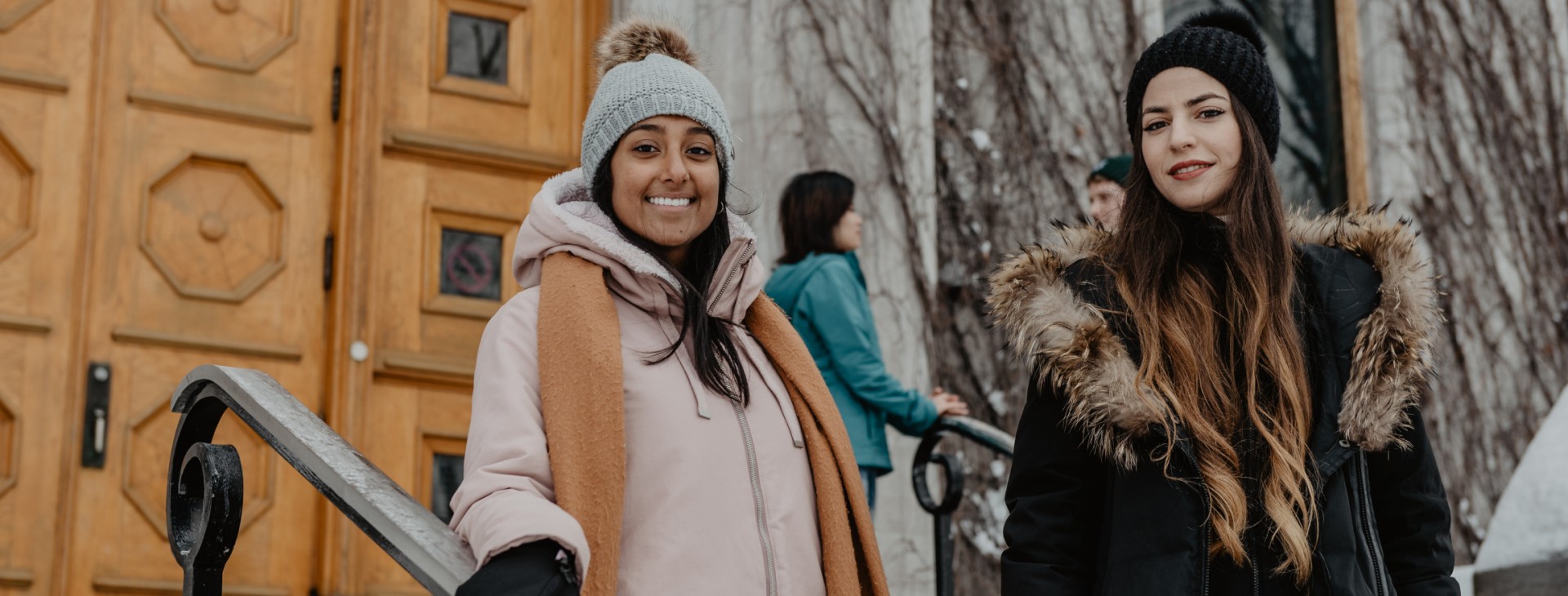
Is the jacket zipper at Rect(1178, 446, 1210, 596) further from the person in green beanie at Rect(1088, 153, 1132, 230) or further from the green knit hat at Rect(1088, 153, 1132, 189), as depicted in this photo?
the green knit hat at Rect(1088, 153, 1132, 189)

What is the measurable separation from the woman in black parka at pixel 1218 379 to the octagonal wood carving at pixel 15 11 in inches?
143

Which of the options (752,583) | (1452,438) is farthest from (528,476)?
(1452,438)

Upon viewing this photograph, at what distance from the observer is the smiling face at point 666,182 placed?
2664mm

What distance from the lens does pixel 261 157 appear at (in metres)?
A: 5.35

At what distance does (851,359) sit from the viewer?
4.78 meters

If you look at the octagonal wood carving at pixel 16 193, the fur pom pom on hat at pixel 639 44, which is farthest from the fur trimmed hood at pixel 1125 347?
the octagonal wood carving at pixel 16 193

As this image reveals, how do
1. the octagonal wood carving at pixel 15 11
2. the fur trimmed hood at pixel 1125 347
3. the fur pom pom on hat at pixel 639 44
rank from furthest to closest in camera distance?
1. the octagonal wood carving at pixel 15 11
2. the fur pom pom on hat at pixel 639 44
3. the fur trimmed hood at pixel 1125 347

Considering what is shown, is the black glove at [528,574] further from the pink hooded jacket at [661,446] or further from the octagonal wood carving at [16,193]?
the octagonal wood carving at [16,193]

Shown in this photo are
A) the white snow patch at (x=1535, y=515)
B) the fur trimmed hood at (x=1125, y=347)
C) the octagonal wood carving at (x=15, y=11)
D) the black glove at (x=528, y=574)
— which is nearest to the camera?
the black glove at (x=528, y=574)

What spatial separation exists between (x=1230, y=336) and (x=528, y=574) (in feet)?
3.81

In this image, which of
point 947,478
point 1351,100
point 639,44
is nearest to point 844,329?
point 947,478

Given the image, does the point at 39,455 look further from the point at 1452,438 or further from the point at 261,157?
the point at 1452,438

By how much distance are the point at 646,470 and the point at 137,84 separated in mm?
3397

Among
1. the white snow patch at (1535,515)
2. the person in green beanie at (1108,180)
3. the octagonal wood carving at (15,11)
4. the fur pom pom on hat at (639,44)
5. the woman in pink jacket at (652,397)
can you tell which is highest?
the octagonal wood carving at (15,11)
